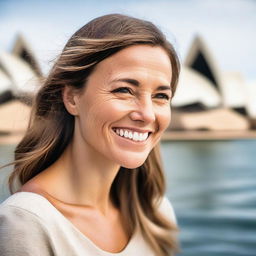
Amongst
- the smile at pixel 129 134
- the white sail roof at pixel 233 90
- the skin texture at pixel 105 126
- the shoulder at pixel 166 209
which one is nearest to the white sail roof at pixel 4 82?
the white sail roof at pixel 233 90

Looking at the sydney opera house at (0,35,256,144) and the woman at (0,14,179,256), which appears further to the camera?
the sydney opera house at (0,35,256,144)

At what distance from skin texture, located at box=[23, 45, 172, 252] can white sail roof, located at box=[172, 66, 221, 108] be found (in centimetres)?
1653

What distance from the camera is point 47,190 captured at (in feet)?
3.96

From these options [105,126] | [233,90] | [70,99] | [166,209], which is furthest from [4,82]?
[105,126]

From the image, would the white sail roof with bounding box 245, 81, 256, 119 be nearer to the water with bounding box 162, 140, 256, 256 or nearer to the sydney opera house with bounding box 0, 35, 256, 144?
the sydney opera house with bounding box 0, 35, 256, 144

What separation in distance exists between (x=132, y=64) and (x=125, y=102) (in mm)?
90

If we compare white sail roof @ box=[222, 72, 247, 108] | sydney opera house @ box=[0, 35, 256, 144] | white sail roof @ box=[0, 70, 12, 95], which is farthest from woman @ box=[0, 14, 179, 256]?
white sail roof @ box=[222, 72, 247, 108]

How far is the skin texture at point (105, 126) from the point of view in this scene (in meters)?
1.16

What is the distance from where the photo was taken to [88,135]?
1.20m

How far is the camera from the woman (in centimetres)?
112

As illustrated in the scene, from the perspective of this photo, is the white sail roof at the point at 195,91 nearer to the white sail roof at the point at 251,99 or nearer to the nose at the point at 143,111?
the white sail roof at the point at 251,99

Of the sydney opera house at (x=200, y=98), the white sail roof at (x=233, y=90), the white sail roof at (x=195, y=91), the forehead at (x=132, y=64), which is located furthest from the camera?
the white sail roof at (x=233, y=90)

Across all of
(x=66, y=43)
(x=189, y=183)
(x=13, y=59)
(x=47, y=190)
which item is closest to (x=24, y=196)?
A: (x=47, y=190)

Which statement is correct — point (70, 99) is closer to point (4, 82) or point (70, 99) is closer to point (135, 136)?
point (135, 136)
